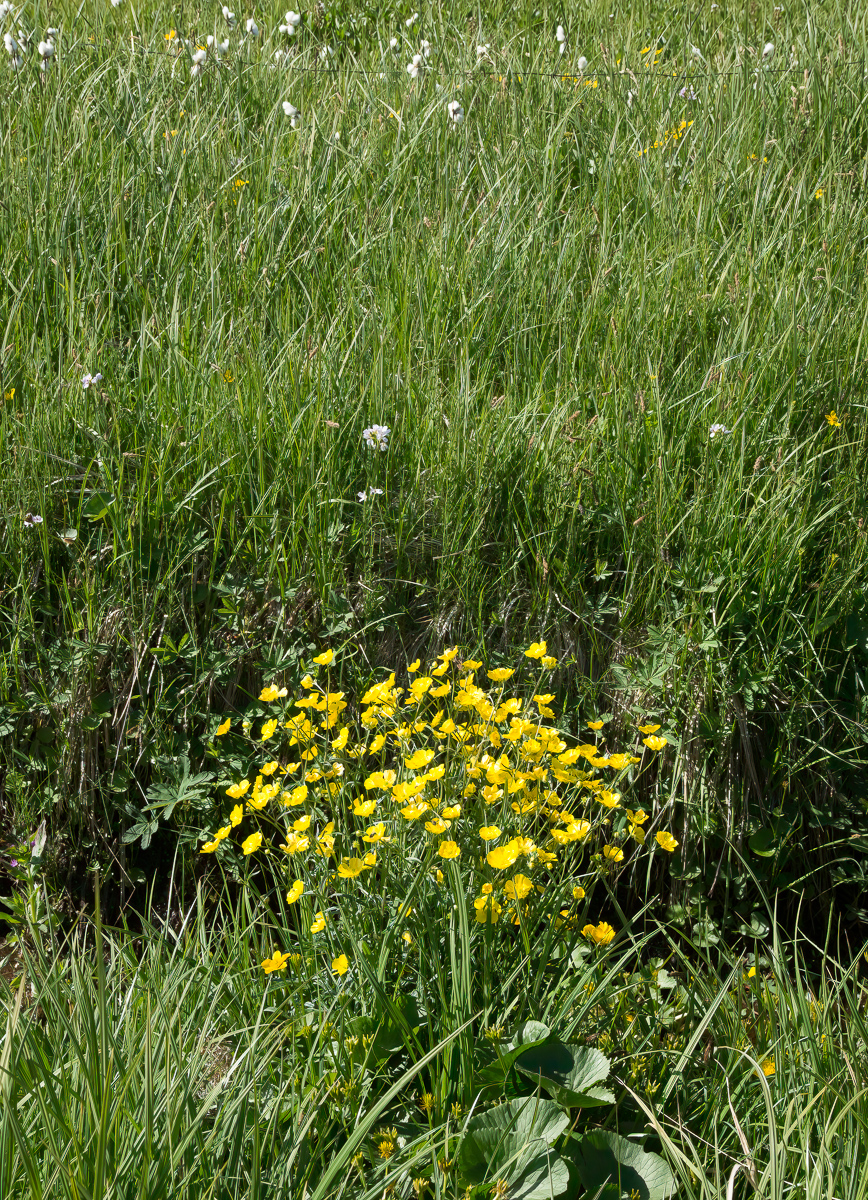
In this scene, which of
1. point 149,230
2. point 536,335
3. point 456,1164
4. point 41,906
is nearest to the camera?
point 456,1164

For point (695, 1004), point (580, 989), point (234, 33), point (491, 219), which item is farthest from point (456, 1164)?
point (234, 33)

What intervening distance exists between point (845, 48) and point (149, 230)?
9.34 feet

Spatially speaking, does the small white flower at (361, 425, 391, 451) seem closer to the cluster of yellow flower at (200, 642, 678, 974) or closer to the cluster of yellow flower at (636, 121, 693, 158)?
the cluster of yellow flower at (200, 642, 678, 974)

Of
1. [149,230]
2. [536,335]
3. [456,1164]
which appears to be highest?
[149,230]

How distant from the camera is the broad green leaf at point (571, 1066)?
4.51 feet

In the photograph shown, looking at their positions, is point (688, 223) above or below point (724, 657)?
above

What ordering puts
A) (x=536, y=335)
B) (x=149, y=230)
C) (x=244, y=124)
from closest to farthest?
1. (x=536, y=335)
2. (x=149, y=230)
3. (x=244, y=124)

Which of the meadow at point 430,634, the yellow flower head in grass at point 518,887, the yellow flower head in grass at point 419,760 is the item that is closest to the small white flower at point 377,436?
the meadow at point 430,634

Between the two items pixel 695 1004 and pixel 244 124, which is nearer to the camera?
pixel 695 1004

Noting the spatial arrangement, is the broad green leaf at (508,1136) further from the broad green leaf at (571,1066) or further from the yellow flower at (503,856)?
the yellow flower at (503,856)

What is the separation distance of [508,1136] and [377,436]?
1.41m

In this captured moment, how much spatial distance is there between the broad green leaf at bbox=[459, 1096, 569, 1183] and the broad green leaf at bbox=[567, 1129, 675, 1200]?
7 cm

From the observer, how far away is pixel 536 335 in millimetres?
2633

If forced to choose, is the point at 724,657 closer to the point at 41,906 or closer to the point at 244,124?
the point at 41,906
